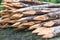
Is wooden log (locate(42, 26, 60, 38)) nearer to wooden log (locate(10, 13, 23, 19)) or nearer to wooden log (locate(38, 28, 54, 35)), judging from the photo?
wooden log (locate(38, 28, 54, 35))

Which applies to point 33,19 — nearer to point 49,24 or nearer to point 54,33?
point 49,24

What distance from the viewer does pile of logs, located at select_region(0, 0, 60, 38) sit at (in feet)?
10.7

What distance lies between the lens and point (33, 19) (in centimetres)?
353

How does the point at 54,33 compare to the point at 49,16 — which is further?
the point at 49,16

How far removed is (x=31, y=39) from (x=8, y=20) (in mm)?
924

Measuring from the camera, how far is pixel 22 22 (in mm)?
3596

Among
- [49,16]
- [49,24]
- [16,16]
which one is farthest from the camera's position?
[16,16]

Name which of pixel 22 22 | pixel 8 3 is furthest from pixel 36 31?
pixel 8 3

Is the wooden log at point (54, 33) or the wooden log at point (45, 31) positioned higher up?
the wooden log at point (45, 31)

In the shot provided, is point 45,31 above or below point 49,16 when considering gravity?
below

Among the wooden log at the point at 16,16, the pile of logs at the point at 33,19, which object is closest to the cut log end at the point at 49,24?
the pile of logs at the point at 33,19

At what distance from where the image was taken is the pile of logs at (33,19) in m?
3.26

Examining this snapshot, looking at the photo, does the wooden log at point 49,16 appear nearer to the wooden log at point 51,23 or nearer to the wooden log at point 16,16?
the wooden log at point 51,23

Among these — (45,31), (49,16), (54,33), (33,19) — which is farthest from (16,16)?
(54,33)
